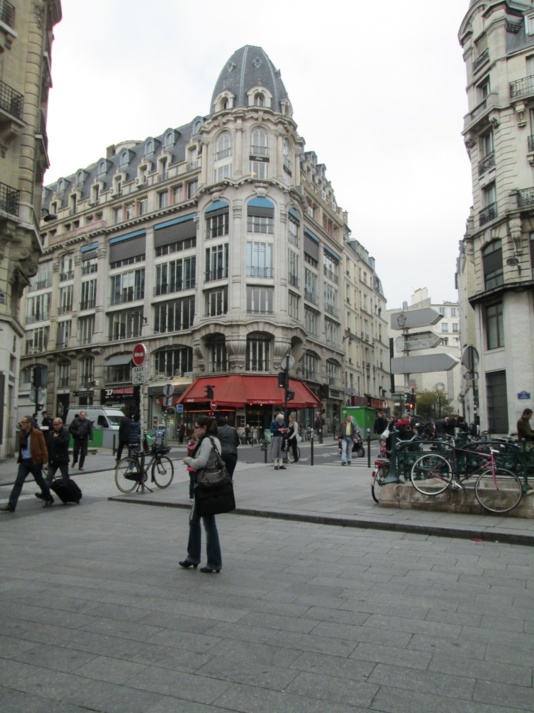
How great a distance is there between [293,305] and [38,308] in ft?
89.5

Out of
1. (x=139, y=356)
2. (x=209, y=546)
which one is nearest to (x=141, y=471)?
(x=139, y=356)

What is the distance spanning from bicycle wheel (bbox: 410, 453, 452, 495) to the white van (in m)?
21.4

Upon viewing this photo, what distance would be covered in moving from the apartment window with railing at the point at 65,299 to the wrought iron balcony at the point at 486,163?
36.7 m

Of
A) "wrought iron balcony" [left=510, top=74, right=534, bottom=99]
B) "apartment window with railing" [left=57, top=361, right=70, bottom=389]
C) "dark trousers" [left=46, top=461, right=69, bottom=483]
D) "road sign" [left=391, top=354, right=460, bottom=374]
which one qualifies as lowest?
"dark trousers" [left=46, top=461, right=69, bottom=483]

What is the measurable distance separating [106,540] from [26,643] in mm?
3587

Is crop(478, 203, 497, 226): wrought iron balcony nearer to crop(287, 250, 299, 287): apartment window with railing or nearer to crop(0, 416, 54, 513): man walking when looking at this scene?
crop(287, 250, 299, 287): apartment window with railing

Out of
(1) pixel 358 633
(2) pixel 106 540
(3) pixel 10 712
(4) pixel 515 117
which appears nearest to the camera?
(3) pixel 10 712

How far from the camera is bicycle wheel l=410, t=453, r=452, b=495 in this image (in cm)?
892

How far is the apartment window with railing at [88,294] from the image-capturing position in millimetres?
49531

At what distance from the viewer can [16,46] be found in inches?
867

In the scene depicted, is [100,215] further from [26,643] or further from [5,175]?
[26,643]

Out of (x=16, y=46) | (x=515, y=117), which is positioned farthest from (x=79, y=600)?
(x=515, y=117)

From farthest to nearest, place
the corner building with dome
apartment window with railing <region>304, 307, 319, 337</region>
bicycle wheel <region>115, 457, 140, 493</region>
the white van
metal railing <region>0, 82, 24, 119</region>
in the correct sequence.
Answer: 1. apartment window with railing <region>304, 307, 319, 337</region>
2. the corner building with dome
3. the white van
4. metal railing <region>0, 82, 24, 119</region>
5. bicycle wheel <region>115, 457, 140, 493</region>

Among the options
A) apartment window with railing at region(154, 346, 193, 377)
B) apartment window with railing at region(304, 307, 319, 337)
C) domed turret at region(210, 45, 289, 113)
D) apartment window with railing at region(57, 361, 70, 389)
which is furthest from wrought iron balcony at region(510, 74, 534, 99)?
apartment window with railing at region(57, 361, 70, 389)
